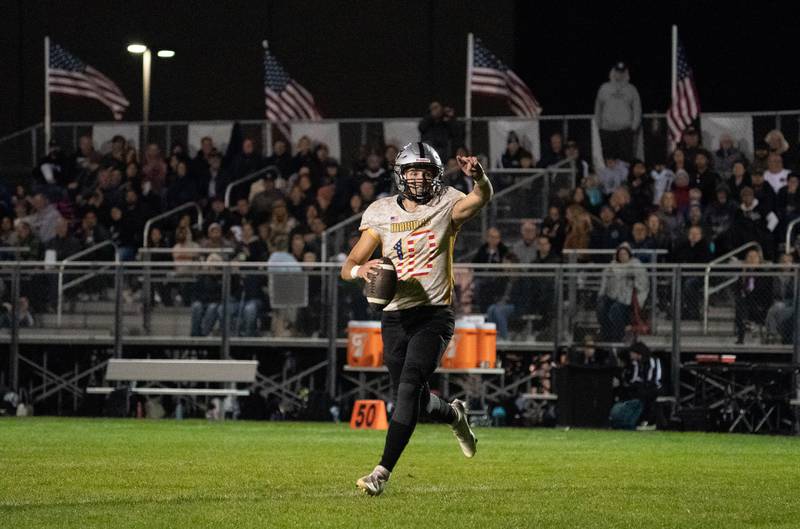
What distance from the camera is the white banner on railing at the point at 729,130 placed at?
27.2 metres

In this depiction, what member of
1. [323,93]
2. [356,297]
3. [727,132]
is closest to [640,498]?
[356,297]

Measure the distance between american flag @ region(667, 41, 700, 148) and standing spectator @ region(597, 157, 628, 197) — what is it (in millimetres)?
1112

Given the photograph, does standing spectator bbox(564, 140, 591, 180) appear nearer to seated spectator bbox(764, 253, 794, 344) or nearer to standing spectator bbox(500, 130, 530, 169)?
standing spectator bbox(500, 130, 530, 169)

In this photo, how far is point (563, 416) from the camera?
23.0 metres

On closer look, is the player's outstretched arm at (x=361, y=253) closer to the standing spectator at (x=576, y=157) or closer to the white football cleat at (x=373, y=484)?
the white football cleat at (x=373, y=484)

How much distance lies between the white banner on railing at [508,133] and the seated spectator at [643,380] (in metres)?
6.39

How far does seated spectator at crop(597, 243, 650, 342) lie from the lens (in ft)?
78.2

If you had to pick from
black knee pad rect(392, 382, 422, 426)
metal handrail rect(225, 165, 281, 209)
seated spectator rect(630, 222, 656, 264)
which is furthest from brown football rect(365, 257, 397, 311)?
metal handrail rect(225, 165, 281, 209)

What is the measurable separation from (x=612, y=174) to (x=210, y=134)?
8.15 meters

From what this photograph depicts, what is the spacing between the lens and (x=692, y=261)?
24.4 meters

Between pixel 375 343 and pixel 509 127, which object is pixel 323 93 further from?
pixel 375 343

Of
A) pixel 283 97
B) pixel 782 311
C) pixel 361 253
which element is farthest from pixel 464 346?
pixel 361 253

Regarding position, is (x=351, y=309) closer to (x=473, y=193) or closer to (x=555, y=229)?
(x=555, y=229)

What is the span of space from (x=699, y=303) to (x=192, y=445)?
960 centimetres
